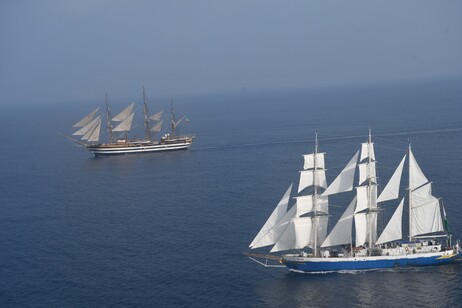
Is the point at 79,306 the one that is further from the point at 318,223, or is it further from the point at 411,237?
the point at 411,237

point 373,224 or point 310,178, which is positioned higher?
point 310,178

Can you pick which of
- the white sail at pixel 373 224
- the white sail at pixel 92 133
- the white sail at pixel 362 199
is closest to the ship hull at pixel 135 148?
the white sail at pixel 92 133

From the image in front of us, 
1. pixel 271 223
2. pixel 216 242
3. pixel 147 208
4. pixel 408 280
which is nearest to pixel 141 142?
pixel 147 208

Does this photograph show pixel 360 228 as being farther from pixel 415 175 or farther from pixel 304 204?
pixel 415 175

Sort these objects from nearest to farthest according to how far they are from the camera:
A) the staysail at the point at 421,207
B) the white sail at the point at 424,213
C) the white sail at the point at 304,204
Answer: the white sail at the point at 304,204 < the staysail at the point at 421,207 < the white sail at the point at 424,213

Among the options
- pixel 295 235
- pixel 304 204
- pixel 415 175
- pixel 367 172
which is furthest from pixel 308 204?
pixel 415 175

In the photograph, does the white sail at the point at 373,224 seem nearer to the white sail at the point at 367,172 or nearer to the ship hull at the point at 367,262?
the white sail at the point at 367,172

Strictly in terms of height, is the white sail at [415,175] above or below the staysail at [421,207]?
above
